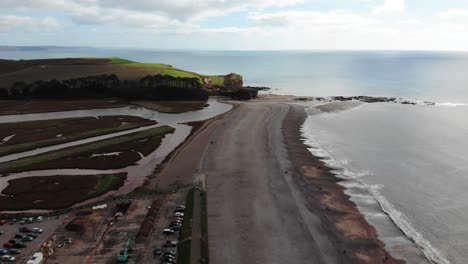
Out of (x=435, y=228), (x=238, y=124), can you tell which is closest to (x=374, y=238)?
(x=435, y=228)

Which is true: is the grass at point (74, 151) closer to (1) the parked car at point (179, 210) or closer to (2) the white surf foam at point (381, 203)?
(1) the parked car at point (179, 210)

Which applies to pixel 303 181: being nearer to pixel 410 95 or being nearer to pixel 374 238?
pixel 374 238

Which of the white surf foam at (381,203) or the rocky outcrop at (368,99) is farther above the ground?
the rocky outcrop at (368,99)


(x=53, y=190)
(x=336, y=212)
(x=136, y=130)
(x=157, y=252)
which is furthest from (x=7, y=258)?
(x=136, y=130)

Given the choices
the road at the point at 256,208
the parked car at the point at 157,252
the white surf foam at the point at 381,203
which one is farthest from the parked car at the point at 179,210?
the white surf foam at the point at 381,203

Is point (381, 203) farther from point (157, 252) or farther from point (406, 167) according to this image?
point (157, 252)

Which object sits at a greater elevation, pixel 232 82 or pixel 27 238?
pixel 232 82

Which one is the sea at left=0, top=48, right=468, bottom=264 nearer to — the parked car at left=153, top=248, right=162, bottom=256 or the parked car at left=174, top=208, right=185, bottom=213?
the parked car at left=174, top=208, right=185, bottom=213
